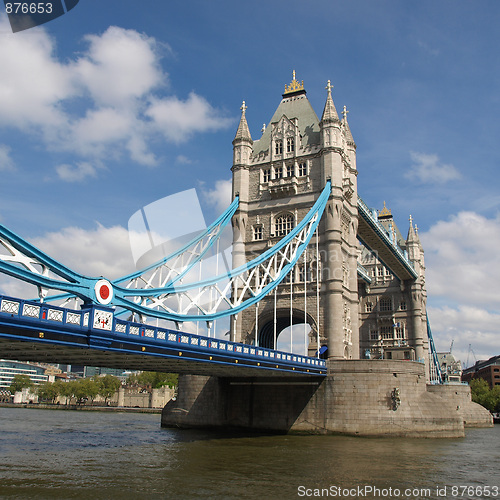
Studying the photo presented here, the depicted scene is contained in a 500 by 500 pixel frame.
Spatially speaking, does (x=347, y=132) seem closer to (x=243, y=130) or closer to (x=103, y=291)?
(x=243, y=130)

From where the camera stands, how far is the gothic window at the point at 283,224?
47.2 metres

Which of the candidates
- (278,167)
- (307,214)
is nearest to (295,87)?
(278,167)

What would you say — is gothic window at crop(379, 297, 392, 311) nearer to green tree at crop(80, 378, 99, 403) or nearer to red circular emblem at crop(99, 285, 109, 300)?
green tree at crop(80, 378, 99, 403)

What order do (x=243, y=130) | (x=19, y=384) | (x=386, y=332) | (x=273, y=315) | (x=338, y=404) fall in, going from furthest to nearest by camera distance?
1. (x=19, y=384)
2. (x=386, y=332)
3. (x=243, y=130)
4. (x=273, y=315)
5. (x=338, y=404)

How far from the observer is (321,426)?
1451 inches

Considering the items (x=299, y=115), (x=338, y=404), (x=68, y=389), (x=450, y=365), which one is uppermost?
(x=299, y=115)

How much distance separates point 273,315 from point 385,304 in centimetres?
3885

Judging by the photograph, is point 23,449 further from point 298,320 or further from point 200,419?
point 298,320

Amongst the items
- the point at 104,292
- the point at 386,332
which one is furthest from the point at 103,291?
the point at 386,332

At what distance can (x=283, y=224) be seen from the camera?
4769cm

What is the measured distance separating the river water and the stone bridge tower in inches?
492

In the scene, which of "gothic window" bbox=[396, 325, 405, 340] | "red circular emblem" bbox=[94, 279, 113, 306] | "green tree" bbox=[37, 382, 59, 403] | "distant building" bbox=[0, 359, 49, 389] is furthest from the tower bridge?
"distant building" bbox=[0, 359, 49, 389]

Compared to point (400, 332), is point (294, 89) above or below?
above

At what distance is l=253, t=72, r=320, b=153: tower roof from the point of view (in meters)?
49.7
